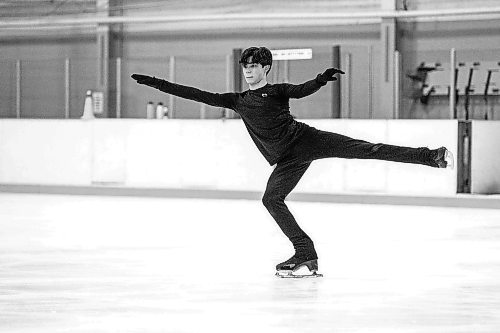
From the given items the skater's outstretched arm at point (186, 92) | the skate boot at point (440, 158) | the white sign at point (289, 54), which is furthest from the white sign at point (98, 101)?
the skate boot at point (440, 158)

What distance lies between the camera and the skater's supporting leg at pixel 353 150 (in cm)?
532

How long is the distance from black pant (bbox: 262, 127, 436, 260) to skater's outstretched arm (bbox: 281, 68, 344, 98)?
323 millimetres

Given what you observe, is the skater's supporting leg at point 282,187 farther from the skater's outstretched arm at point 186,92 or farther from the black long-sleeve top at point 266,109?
the skater's outstretched arm at point 186,92

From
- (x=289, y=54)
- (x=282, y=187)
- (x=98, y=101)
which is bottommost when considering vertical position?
(x=282, y=187)

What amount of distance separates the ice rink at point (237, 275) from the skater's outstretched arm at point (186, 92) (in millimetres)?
1052

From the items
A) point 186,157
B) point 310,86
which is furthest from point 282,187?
point 186,157

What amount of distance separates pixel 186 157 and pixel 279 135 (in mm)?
8719

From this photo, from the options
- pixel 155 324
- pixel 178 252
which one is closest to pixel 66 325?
pixel 155 324

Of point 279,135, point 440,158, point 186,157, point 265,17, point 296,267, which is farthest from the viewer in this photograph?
point 265,17

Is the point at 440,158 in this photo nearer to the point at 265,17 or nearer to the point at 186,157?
the point at 186,157

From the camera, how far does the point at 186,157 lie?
562 inches

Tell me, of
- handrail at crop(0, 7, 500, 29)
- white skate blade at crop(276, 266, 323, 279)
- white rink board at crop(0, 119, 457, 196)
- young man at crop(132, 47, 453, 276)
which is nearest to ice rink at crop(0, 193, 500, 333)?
white skate blade at crop(276, 266, 323, 279)

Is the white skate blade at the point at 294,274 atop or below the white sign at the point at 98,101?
below

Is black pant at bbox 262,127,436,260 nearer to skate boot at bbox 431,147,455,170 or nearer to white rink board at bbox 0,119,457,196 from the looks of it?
skate boot at bbox 431,147,455,170
